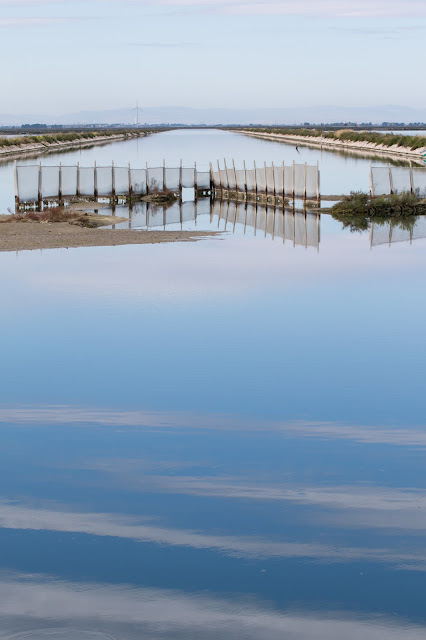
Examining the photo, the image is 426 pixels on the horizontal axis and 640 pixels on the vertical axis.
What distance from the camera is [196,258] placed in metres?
26.9

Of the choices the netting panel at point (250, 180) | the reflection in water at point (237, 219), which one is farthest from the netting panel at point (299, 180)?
the netting panel at point (250, 180)

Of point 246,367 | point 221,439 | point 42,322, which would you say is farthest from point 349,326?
point 221,439

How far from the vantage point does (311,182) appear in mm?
42875

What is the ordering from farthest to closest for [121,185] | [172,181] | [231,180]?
1. [172,181]
2. [231,180]
3. [121,185]

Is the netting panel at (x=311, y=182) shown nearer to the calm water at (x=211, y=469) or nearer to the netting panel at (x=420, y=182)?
the netting panel at (x=420, y=182)

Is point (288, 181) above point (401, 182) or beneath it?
above

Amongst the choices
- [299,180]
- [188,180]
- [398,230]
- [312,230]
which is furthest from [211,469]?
[188,180]

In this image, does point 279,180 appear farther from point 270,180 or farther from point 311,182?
point 311,182

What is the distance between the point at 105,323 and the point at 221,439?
6747 millimetres

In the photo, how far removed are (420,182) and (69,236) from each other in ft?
61.8

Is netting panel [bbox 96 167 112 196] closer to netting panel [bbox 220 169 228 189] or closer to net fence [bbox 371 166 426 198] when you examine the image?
netting panel [bbox 220 169 228 189]

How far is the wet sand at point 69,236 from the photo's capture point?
29.8 metres

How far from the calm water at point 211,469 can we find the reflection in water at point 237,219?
15243 millimetres

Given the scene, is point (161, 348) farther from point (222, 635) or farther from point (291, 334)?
point (222, 635)
